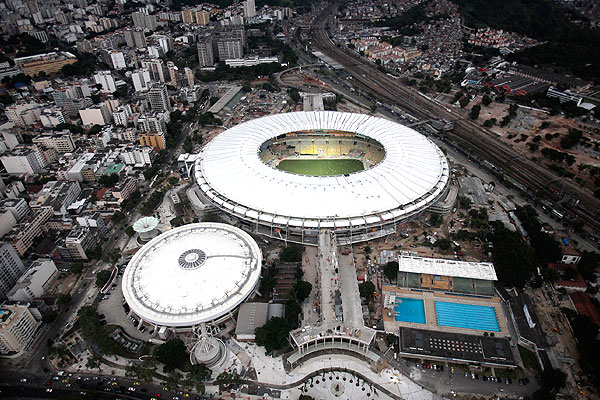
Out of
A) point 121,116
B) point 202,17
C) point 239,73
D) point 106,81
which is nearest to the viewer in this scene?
point 121,116

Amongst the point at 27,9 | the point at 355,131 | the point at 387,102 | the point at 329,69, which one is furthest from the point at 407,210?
the point at 27,9

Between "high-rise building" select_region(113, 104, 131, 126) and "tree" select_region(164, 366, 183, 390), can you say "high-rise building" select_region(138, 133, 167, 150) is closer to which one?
"high-rise building" select_region(113, 104, 131, 126)

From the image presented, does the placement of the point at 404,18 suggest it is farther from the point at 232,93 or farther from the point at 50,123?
the point at 50,123

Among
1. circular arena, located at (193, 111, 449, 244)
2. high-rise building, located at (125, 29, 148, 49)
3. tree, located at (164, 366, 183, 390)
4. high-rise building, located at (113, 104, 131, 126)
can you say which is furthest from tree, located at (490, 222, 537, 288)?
high-rise building, located at (125, 29, 148, 49)

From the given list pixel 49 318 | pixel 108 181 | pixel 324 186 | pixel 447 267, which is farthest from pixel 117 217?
pixel 447 267

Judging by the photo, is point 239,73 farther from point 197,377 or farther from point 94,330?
point 197,377

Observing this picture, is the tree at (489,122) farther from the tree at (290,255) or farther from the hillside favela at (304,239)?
the tree at (290,255)
